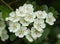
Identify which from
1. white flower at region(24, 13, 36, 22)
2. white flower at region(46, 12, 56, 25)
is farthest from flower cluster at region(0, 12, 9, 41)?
white flower at region(46, 12, 56, 25)

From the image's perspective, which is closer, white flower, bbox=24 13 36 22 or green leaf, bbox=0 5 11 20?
white flower, bbox=24 13 36 22

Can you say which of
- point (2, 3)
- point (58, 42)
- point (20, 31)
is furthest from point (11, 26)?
point (58, 42)

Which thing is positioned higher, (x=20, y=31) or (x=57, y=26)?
(x=20, y=31)

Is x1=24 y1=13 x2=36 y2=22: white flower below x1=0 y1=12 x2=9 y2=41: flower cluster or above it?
above

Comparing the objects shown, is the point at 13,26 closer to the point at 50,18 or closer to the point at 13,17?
the point at 13,17

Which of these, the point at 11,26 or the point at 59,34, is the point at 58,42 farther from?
the point at 11,26

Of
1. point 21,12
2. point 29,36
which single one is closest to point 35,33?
point 29,36

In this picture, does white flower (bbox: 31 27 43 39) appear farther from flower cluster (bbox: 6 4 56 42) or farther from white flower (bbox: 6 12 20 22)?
white flower (bbox: 6 12 20 22)

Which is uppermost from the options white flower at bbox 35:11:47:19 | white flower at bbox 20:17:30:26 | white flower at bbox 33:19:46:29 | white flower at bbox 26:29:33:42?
white flower at bbox 35:11:47:19

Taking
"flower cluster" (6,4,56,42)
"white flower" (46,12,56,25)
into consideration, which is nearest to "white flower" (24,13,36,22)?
"flower cluster" (6,4,56,42)
